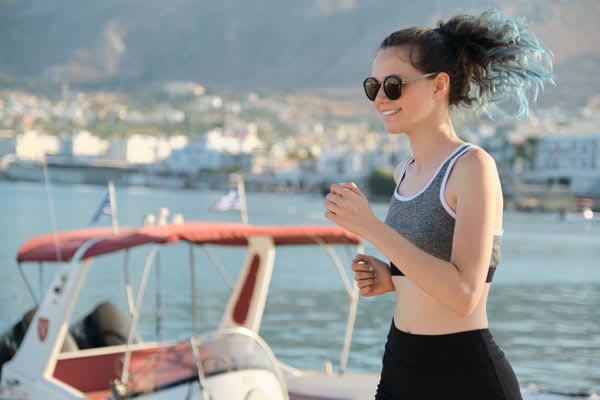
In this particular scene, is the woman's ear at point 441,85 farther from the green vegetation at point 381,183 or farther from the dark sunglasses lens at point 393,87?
the green vegetation at point 381,183

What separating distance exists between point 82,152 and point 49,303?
473 feet

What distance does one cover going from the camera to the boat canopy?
227 inches

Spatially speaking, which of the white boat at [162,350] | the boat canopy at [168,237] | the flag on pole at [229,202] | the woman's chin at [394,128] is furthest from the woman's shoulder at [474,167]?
the flag on pole at [229,202]

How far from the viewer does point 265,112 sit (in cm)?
18938

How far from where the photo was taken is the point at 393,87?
6.23ft

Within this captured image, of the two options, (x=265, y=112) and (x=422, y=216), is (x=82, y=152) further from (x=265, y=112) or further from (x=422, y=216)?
(x=422, y=216)

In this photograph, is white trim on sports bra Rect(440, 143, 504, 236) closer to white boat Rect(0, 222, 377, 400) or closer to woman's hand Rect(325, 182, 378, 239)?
woman's hand Rect(325, 182, 378, 239)

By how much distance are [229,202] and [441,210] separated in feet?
17.8

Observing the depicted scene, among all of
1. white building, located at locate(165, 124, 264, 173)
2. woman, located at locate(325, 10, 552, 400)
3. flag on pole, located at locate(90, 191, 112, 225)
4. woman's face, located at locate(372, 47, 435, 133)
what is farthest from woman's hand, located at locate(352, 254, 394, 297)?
white building, located at locate(165, 124, 264, 173)

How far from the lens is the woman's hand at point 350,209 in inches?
68.6

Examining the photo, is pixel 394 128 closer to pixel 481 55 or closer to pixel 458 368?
pixel 481 55

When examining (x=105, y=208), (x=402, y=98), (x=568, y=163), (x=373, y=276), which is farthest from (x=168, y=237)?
(x=568, y=163)

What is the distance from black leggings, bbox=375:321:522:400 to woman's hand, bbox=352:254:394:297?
167 millimetres

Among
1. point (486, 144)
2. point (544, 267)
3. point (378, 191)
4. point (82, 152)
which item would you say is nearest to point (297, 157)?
point (82, 152)
